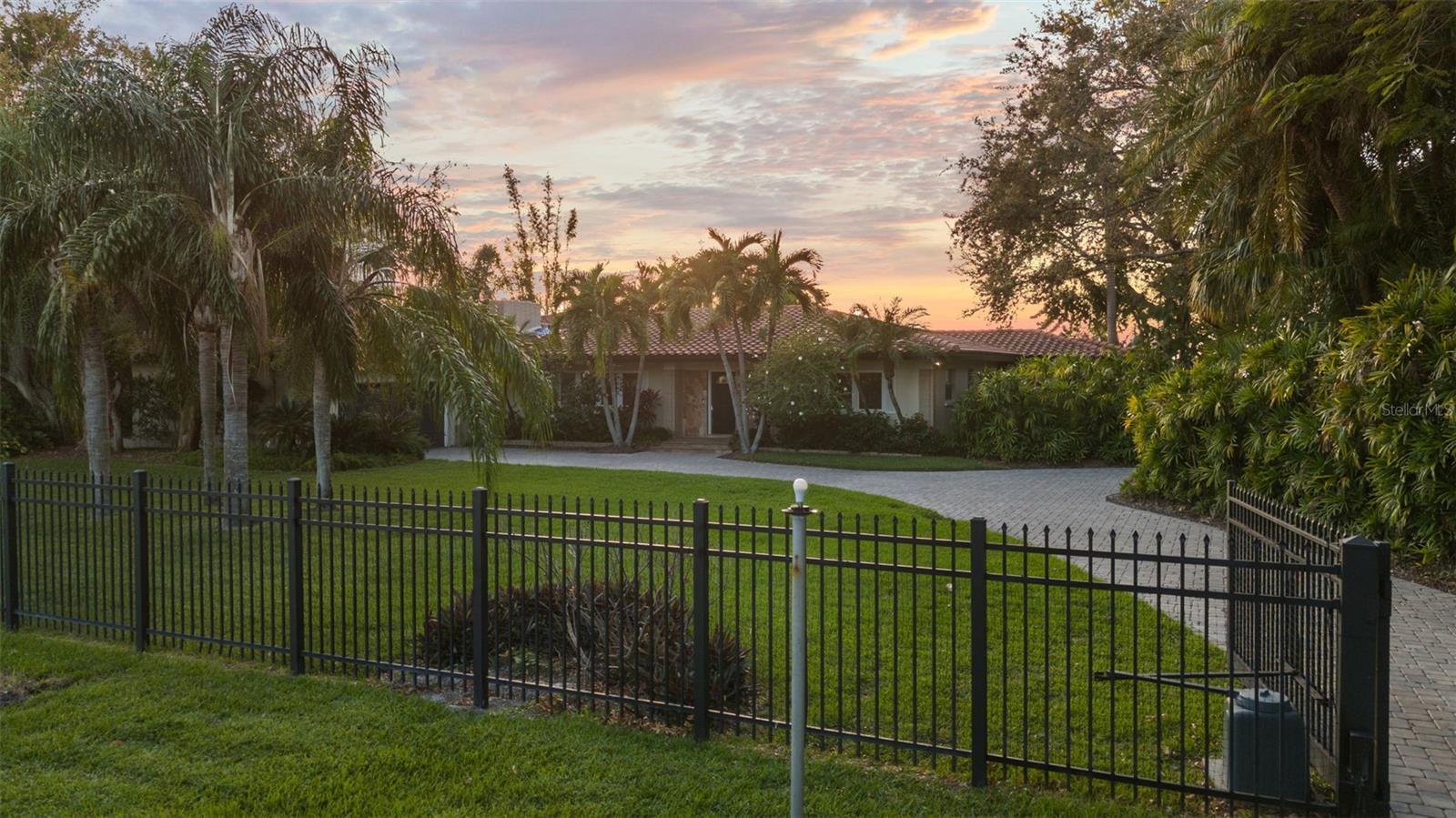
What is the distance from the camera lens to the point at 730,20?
10766 mm

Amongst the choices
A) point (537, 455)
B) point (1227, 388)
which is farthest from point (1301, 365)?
point (537, 455)

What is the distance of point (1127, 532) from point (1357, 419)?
11.6ft

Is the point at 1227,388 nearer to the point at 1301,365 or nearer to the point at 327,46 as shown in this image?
the point at 1301,365

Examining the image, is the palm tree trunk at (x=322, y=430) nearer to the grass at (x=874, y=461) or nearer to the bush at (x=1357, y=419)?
the grass at (x=874, y=461)

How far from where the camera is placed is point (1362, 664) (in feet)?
14.7

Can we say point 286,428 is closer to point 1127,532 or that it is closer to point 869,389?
point 869,389

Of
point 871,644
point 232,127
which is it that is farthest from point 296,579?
point 232,127

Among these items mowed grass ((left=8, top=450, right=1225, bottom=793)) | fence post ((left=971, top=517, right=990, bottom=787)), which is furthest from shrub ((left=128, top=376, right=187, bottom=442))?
fence post ((left=971, top=517, right=990, bottom=787))

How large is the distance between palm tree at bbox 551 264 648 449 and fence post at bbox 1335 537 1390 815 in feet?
77.2

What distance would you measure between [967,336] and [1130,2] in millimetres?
14577

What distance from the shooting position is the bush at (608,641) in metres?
6.08

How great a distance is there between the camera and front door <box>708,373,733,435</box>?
3322 centimetres

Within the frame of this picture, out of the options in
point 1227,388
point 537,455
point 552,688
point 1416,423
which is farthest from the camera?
point 537,455

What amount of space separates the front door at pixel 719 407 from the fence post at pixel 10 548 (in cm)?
2527
